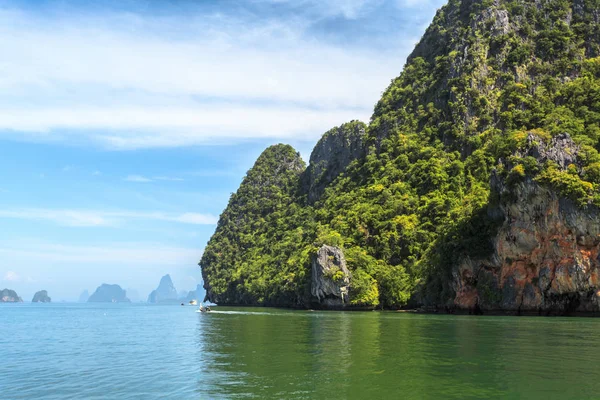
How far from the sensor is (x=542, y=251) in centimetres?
6444

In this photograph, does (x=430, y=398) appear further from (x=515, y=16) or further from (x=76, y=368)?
(x=515, y=16)

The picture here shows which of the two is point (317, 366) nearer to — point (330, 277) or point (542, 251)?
point (542, 251)

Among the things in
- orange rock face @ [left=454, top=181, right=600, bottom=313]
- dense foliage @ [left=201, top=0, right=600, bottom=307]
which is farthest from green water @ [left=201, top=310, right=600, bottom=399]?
dense foliage @ [left=201, top=0, right=600, bottom=307]

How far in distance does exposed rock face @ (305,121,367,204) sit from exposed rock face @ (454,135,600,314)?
7390cm

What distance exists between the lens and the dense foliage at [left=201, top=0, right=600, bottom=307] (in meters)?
76.1

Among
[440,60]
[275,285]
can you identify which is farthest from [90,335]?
[440,60]

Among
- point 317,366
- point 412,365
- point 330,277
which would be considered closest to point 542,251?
point 330,277

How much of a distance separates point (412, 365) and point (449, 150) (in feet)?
319

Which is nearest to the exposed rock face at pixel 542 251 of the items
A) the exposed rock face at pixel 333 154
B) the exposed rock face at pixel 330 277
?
the exposed rock face at pixel 330 277

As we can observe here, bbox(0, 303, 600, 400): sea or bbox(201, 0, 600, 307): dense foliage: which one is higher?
bbox(201, 0, 600, 307): dense foliage

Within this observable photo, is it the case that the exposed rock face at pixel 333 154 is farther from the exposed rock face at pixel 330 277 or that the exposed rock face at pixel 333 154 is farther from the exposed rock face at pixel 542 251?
the exposed rock face at pixel 542 251

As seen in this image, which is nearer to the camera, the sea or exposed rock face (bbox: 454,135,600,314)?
the sea

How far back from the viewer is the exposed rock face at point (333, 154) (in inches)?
5793

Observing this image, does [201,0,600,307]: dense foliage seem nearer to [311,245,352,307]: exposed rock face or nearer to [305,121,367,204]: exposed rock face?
[311,245,352,307]: exposed rock face
